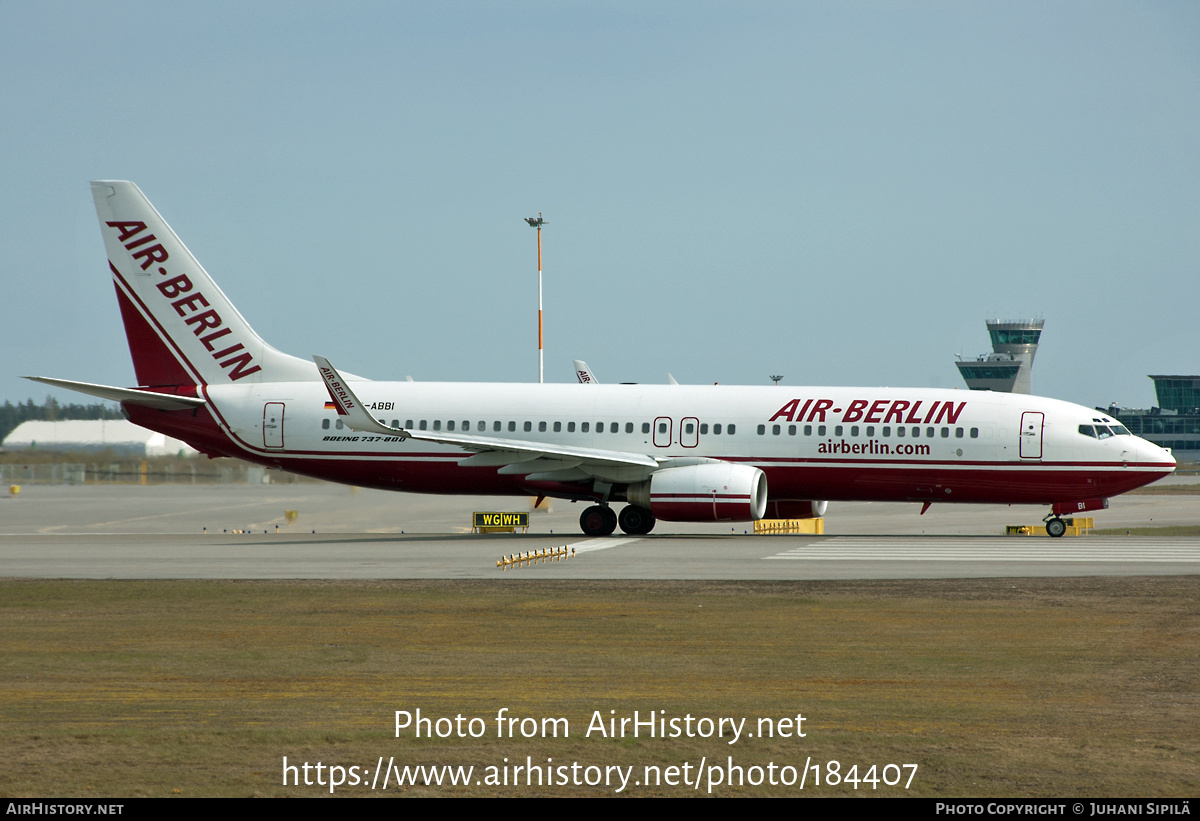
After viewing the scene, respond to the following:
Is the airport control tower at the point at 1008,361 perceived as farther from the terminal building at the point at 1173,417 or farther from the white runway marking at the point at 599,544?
the white runway marking at the point at 599,544

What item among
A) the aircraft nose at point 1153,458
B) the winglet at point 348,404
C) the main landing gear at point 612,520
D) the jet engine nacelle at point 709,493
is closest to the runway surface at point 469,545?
the main landing gear at point 612,520

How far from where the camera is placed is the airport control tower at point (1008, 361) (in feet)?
514

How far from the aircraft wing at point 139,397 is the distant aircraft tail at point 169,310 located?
3.02ft

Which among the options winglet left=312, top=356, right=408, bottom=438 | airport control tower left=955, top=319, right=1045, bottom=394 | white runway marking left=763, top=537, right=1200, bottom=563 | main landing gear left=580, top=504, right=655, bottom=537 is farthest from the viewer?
airport control tower left=955, top=319, right=1045, bottom=394

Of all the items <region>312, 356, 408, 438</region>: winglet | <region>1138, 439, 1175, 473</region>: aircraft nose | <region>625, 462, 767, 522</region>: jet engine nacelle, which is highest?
<region>312, 356, 408, 438</region>: winglet

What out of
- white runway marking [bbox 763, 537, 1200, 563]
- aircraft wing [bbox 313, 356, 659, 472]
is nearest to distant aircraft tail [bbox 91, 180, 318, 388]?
aircraft wing [bbox 313, 356, 659, 472]

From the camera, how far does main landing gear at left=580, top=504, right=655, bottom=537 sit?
32.7m

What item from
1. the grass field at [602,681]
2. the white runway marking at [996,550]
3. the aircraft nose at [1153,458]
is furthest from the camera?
the aircraft nose at [1153,458]

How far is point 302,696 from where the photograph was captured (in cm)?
1141

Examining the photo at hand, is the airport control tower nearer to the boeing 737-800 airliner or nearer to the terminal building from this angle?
the terminal building

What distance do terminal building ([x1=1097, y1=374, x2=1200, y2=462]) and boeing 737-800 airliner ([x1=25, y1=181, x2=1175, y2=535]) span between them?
5681 inches

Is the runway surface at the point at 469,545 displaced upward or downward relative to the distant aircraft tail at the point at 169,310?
downward

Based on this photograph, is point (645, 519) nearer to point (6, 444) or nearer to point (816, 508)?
point (816, 508)
